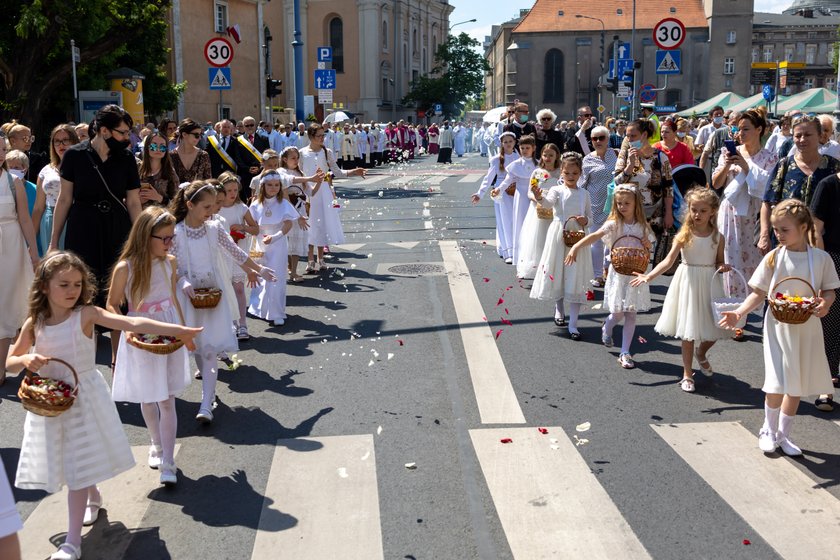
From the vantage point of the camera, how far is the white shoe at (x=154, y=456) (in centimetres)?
537

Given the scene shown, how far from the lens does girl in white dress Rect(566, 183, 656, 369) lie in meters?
7.54

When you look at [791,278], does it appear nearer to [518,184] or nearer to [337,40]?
[518,184]

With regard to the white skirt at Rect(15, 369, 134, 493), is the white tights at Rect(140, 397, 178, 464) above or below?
below

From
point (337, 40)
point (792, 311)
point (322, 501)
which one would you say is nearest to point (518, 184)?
point (792, 311)

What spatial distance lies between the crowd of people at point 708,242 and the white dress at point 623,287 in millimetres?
10

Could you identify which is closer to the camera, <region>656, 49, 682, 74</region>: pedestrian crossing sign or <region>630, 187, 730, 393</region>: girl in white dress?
<region>630, 187, 730, 393</region>: girl in white dress

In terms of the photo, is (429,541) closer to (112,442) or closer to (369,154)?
(112,442)

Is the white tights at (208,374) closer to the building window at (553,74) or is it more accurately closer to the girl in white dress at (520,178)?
the girl in white dress at (520,178)

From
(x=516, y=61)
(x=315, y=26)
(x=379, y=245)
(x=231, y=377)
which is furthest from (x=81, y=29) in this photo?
(x=516, y=61)

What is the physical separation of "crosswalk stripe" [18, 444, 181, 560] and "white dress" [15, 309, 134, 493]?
33 centimetres

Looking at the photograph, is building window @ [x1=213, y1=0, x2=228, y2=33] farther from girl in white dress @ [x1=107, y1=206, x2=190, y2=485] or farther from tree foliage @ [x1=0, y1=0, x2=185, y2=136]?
girl in white dress @ [x1=107, y1=206, x2=190, y2=485]

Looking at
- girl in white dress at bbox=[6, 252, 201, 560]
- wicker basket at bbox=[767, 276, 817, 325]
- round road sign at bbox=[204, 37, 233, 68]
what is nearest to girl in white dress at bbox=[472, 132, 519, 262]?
round road sign at bbox=[204, 37, 233, 68]

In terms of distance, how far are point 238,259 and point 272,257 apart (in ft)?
9.93

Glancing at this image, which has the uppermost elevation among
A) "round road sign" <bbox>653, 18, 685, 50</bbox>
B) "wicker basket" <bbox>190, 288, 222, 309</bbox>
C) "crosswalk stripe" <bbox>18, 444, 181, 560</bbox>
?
"round road sign" <bbox>653, 18, 685, 50</bbox>
